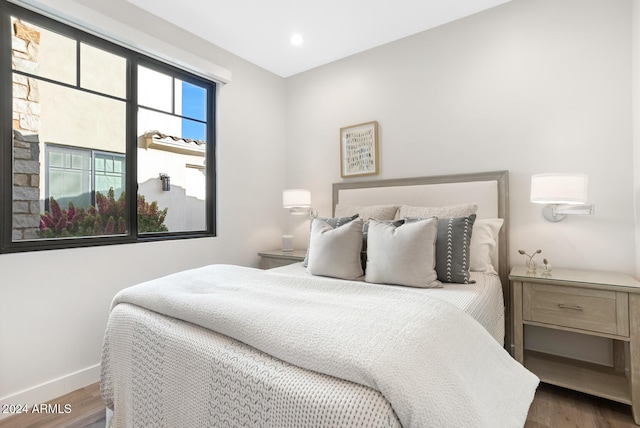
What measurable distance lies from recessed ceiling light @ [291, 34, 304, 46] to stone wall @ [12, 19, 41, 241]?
1.81 meters

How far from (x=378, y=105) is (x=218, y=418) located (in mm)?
2757

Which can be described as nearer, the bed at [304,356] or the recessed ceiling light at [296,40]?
the bed at [304,356]

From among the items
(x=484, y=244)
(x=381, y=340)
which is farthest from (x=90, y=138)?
(x=484, y=244)

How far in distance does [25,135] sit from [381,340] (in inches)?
96.0

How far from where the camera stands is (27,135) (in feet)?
6.55

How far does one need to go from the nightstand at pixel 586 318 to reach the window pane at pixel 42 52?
322cm

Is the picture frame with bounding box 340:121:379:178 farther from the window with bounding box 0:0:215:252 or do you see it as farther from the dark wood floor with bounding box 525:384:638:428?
the dark wood floor with bounding box 525:384:638:428

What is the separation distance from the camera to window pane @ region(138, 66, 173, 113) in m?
2.53

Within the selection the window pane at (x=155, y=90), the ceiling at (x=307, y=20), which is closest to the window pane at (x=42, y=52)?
the window pane at (x=155, y=90)

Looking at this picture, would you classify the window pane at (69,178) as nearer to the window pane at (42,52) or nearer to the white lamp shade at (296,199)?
the window pane at (42,52)

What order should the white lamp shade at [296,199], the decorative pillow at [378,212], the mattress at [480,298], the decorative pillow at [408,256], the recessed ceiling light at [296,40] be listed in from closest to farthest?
1. the mattress at [480,298]
2. the decorative pillow at [408,256]
3. the decorative pillow at [378,212]
4. the recessed ceiling light at [296,40]
5. the white lamp shade at [296,199]

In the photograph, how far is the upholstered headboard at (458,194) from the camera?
234 cm

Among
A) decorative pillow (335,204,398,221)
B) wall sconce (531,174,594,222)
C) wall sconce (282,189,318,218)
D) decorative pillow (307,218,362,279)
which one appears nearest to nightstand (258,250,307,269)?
wall sconce (282,189,318,218)

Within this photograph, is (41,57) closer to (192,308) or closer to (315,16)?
(315,16)
